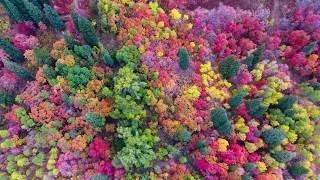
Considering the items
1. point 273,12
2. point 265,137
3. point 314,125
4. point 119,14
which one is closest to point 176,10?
point 119,14

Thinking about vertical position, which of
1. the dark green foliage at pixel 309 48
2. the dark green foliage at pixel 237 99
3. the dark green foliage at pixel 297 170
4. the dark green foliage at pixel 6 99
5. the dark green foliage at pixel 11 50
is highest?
the dark green foliage at pixel 309 48

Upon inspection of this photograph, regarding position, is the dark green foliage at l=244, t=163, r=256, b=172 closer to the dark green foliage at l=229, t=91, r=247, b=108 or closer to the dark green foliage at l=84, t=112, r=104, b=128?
the dark green foliage at l=229, t=91, r=247, b=108

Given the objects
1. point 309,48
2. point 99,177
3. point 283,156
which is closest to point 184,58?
point 283,156

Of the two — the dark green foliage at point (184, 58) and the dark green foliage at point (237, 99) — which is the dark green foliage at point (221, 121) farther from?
the dark green foliage at point (184, 58)

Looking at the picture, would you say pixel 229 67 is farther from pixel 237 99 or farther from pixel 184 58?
pixel 184 58

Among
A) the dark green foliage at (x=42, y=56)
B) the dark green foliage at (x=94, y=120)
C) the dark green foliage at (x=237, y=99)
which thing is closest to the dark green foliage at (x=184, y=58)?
the dark green foliage at (x=237, y=99)

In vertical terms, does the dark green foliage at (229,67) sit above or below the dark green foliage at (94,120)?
above
